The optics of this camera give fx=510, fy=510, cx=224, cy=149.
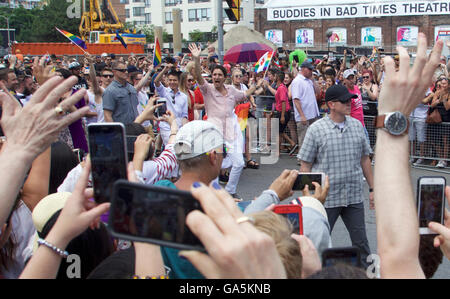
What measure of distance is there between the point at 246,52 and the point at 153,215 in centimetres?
1317

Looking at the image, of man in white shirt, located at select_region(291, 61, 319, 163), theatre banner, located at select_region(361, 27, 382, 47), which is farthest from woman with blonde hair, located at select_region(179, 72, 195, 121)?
theatre banner, located at select_region(361, 27, 382, 47)

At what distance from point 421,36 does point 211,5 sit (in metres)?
78.6

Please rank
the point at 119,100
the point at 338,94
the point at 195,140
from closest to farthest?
the point at 195,140, the point at 338,94, the point at 119,100

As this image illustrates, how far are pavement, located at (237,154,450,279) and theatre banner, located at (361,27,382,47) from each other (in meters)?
42.3

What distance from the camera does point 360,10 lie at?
5003cm

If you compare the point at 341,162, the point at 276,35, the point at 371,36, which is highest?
the point at 276,35

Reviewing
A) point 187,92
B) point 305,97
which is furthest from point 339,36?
point 187,92

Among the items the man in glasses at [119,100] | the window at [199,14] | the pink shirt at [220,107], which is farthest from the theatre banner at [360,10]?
the man in glasses at [119,100]

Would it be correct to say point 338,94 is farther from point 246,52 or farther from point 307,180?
point 246,52

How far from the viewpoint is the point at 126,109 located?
752cm

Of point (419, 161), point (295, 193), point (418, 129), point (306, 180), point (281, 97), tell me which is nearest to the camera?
point (306, 180)

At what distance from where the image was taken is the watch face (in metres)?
1.66

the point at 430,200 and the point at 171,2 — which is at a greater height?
the point at 171,2

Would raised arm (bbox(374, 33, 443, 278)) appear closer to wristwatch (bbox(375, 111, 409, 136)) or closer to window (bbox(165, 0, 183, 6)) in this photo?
wristwatch (bbox(375, 111, 409, 136))
